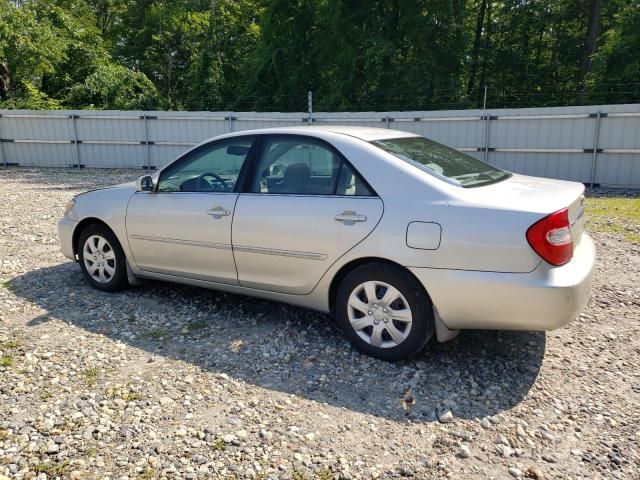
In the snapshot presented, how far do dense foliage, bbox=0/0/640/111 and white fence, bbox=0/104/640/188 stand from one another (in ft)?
15.2

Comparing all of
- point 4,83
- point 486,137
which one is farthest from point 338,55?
point 4,83

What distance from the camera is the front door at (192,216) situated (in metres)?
Result: 4.35

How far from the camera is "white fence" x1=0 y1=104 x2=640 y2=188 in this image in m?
11.9

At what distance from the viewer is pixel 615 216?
8.77 m

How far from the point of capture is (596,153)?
1202 cm

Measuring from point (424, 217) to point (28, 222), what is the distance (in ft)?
24.5

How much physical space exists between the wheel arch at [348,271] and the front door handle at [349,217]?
267 millimetres

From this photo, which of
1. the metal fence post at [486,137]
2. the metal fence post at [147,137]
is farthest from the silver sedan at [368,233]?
the metal fence post at [147,137]

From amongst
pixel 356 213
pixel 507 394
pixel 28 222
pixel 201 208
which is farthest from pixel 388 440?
pixel 28 222

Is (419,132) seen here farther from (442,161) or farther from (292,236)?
(292,236)

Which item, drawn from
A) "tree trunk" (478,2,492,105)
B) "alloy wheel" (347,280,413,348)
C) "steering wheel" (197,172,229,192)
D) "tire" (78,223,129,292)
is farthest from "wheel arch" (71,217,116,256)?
"tree trunk" (478,2,492,105)

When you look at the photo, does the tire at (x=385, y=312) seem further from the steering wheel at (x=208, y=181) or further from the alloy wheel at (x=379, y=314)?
the steering wheel at (x=208, y=181)

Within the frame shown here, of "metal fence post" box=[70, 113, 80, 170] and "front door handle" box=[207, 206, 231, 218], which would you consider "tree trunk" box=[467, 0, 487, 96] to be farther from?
"front door handle" box=[207, 206, 231, 218]

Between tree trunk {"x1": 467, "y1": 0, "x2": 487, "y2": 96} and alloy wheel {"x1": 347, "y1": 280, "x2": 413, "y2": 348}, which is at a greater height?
tree trunk {"x1": 467, "y1": 0, "x2": 487, "y2": 96}
